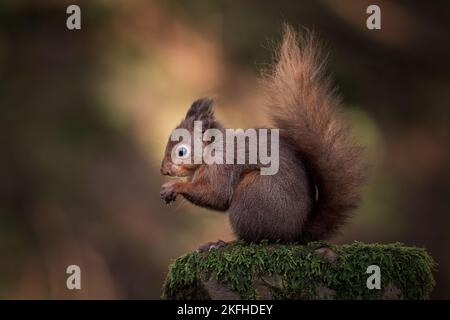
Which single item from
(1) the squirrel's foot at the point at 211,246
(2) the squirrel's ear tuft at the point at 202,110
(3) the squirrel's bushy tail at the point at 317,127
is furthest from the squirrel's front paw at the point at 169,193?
(3) the squirrel's bushy tail at the point at 317,127

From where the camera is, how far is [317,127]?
141 inches

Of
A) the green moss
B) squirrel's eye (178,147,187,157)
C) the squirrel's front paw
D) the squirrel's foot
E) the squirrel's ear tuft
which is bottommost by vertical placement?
the green moss

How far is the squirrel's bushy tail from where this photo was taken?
358 centimetres

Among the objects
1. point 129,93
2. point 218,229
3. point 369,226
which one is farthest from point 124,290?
point 369,226

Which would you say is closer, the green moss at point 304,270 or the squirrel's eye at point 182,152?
the green moss at point 304,270

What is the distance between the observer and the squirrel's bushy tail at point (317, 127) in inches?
141

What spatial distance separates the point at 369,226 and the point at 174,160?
457 centimetres

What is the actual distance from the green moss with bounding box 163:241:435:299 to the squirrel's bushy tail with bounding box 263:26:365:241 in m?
0.21

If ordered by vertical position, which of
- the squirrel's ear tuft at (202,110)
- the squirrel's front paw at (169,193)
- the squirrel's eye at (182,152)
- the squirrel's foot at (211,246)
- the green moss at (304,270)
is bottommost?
the green moss at (304,270)

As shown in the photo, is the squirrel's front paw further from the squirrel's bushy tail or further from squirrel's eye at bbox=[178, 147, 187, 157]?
the squirrel's bushy tail

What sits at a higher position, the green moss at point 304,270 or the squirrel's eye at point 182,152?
the squirrel's eye at point 182,152

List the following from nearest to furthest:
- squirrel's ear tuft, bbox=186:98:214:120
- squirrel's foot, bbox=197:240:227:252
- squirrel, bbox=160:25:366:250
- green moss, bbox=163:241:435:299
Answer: green moss, bbox=163:241:435:299
squirrel, bbox=160:25:366:250
squirrel's foot, bbox=197:240:227:252
squirrel's ear tuft, bbox=186:98:214:120

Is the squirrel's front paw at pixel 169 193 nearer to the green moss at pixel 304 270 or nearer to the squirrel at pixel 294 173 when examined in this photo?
the squirrel at pixel 294 173

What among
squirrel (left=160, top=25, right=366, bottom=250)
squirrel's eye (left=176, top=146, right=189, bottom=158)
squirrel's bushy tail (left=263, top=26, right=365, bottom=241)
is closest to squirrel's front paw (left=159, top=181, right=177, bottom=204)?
squirrel (left=160, top=25, right=366, bottom=250)
